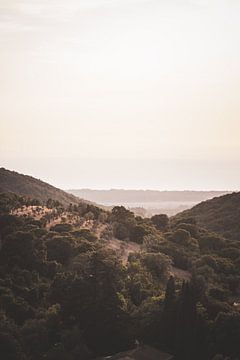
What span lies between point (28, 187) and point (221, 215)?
55.9 meters

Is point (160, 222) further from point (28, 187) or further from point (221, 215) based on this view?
point (28, 187)

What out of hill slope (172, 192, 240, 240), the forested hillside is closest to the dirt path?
the forested hillside

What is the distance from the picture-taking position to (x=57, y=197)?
A: 146 metres

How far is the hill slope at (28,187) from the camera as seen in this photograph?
12938cm

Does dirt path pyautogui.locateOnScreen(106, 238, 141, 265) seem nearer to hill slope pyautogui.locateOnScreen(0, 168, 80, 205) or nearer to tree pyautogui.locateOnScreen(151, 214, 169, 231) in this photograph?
tree pyautogui.locateOnScreen(151, 214, 169, 231)

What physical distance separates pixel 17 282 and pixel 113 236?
2624cm

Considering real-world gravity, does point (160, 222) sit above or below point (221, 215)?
below

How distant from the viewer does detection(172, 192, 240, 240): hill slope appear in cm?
8875

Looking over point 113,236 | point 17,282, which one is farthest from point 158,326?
point 113,236

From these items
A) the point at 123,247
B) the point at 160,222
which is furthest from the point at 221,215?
the point at 123,247

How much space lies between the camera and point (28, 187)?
135 meters

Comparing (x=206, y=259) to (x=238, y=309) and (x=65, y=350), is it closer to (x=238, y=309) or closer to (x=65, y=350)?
(x=238, y=309)

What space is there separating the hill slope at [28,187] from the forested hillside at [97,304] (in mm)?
78024

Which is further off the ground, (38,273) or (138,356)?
(38,273)
